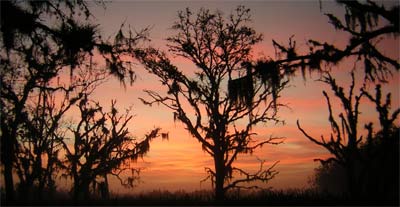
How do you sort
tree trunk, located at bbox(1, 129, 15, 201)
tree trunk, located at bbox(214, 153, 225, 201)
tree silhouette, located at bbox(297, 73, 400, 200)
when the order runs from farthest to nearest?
1. tree trunk, located at bbox(214, 153, 225, 201)
2. tree trunk, located at bbox(1, 129, 15, 201)
3. tree silhouette, located at bbox(297, 73, 400, 200)

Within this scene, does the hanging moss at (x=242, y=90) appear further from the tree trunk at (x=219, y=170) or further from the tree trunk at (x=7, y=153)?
the tree trunk at (x=219, y=170)

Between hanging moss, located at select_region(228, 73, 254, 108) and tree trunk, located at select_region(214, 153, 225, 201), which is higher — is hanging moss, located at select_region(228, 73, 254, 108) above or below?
above

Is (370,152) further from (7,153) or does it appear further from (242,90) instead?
(7,153)

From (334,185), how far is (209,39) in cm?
5609

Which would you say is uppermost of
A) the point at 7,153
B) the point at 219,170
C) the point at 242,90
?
the point at 242,90

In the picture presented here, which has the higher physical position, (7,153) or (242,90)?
(242,90)

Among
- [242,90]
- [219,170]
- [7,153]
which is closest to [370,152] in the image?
[242,90]

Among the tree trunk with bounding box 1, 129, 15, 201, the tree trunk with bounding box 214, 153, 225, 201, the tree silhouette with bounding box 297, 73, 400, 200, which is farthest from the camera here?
the tree trunk with bounding box 214, 153, 225, 201

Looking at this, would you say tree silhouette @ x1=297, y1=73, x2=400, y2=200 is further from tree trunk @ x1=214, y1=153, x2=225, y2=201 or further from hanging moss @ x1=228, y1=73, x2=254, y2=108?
tree trunk @ x1=214, y1=153, x2=225, y2=201

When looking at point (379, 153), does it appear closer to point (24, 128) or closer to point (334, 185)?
point (24, 128)

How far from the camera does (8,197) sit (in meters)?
13.8

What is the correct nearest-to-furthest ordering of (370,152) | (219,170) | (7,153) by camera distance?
(370,152), (7,153), (219,170)

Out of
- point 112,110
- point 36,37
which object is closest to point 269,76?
point 36,37

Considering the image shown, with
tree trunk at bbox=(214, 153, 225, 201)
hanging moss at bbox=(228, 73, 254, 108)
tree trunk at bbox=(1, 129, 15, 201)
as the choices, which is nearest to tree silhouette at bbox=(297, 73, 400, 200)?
hanging moss at bbox=(228, 73, 254, 108)
